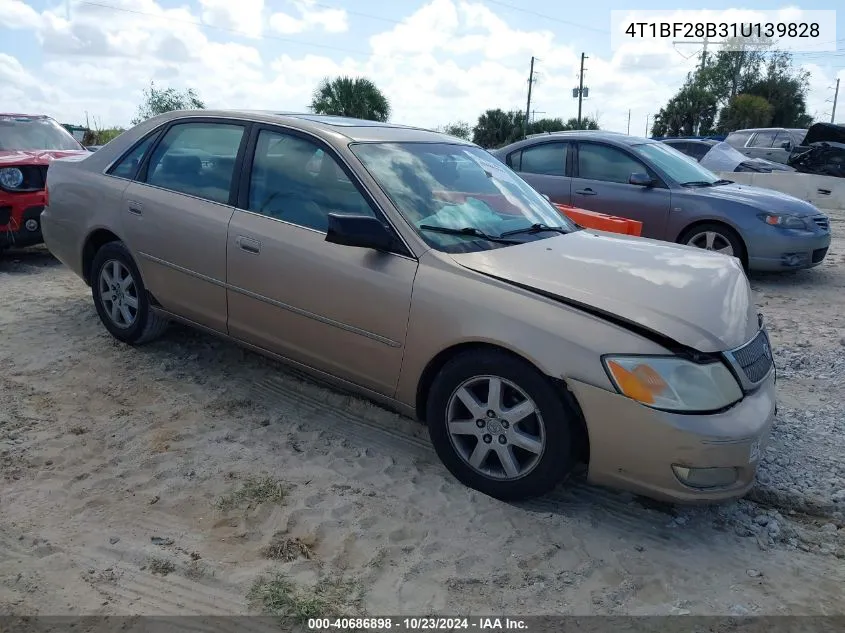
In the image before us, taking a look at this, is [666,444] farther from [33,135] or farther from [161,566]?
[33,135]

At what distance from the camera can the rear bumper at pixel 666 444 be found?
266cm

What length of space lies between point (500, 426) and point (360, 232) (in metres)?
1.09

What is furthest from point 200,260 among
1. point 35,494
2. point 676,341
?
point 676,341

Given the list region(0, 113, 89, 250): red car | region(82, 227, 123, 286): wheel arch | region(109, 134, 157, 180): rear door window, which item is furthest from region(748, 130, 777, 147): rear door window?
region(82, 227, 123, 286): wheel arch

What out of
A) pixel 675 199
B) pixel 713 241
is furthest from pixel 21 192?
pixel 713 241

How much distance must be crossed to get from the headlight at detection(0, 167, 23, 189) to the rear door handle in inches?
184

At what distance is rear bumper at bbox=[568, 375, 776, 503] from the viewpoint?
8.72 feet

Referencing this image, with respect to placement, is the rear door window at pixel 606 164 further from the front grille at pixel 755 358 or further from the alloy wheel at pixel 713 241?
the front grille at pixel 755 358

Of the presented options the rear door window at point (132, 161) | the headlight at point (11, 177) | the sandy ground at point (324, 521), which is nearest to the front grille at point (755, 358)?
the sandy ground at point (324, 521)

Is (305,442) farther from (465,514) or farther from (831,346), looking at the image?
(831,346)

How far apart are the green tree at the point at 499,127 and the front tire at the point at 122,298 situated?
48.9 m

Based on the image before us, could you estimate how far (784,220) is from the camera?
7160 mm

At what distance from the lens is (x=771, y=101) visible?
46.5 metres

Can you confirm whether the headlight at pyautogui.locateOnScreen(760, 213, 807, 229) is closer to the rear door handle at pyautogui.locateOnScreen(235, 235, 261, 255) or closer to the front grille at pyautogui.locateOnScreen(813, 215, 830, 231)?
the front grille at pyautogui.locateOnScreen(813, 215, 830, 231)
